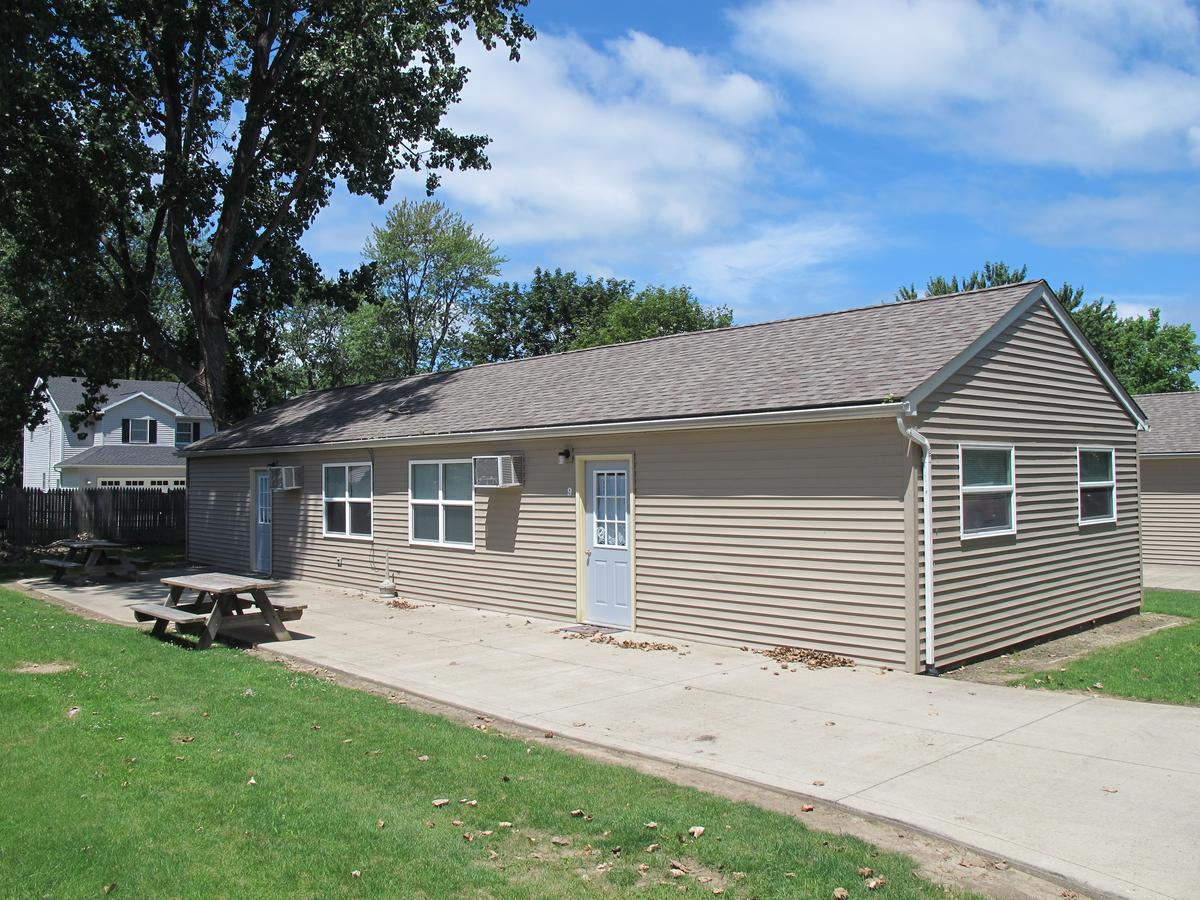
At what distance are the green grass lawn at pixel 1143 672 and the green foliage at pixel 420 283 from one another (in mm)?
44245

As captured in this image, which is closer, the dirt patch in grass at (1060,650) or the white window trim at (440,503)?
the dirt patch in grass at (1060,650)

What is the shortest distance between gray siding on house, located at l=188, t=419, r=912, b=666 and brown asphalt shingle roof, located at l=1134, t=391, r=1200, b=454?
1253 centimetres

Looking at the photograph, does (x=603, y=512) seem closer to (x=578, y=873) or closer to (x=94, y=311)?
(x=578, y=873)

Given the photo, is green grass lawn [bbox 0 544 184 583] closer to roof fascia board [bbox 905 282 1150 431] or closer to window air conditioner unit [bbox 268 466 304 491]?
window air conditioner unit [bbox 268 466 304 491]

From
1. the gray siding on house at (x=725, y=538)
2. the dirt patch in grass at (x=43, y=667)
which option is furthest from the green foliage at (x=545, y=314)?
the dirt patch in grass at (x=43, y=667)

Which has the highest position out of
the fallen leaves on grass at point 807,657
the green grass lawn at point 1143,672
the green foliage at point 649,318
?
the green foliage at point 649,318

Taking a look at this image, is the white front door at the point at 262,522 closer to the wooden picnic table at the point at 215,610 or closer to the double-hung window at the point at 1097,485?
the wooden picnic table at the point at 215,610

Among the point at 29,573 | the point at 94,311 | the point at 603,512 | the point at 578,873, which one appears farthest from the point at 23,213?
the point at 578,873

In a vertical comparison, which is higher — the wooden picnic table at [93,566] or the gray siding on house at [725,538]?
the gray siding on house at [725,538]

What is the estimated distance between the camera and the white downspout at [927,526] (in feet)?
30.3

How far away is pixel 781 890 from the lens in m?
4.26

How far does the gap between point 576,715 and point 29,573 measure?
17.2m

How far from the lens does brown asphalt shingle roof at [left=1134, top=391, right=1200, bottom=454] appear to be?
20.6 m

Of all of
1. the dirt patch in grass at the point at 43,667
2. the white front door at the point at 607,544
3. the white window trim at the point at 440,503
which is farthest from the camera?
the white window trim at the point at 440,503
